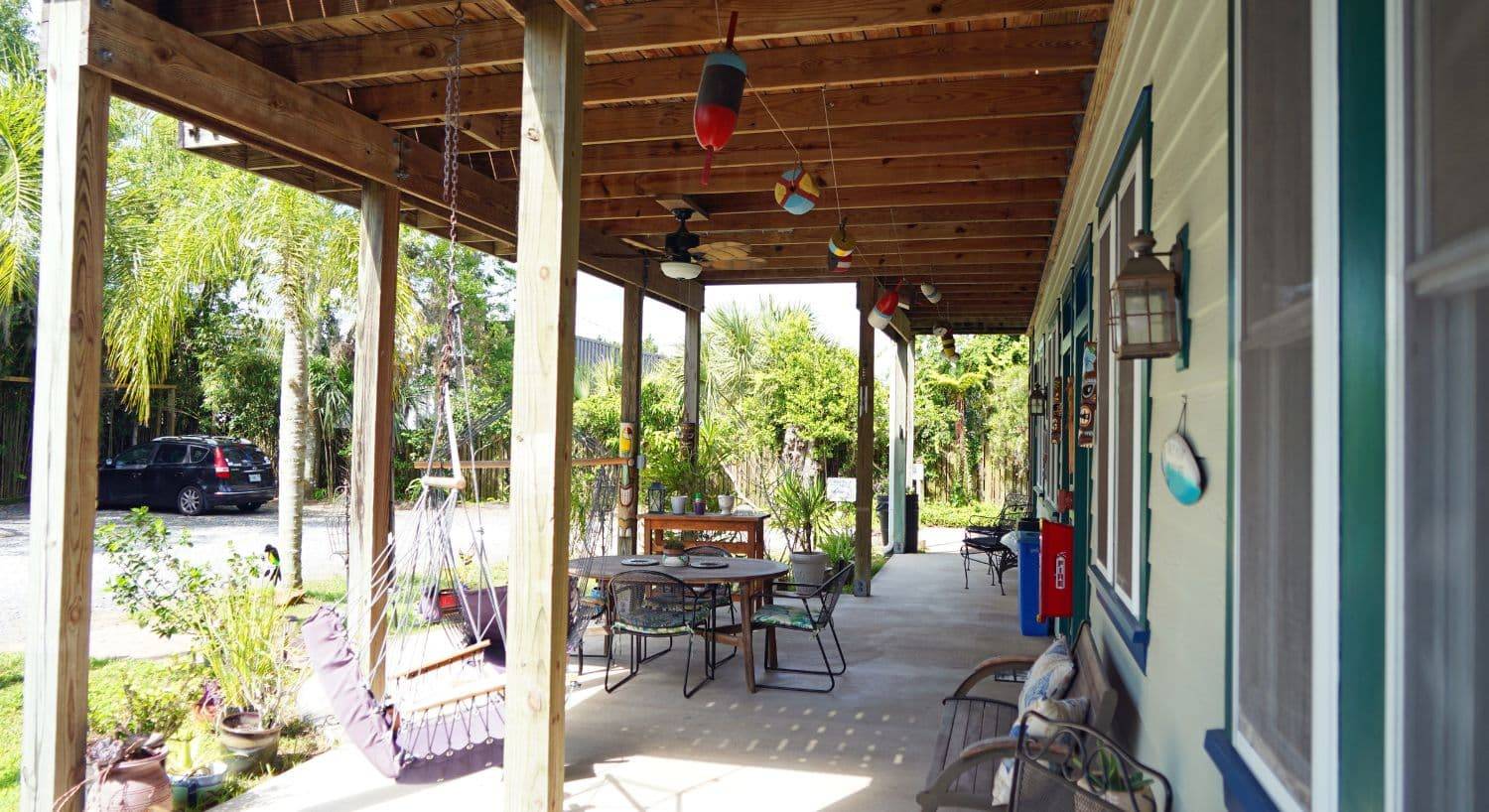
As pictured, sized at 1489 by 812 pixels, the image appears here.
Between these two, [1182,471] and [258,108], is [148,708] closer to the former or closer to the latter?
[258,108]

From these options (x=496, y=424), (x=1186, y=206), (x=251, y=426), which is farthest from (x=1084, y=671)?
(x=251, y=426)

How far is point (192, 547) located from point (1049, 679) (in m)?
5.66

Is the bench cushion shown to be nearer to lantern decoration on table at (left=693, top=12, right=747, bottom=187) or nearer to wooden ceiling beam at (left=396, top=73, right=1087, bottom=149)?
lantern decoration on table at (left=693, top=12, right=747, bottom=187)

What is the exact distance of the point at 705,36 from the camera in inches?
133

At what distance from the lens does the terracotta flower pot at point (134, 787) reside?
3.01 meters

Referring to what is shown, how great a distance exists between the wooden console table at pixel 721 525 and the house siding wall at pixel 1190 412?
476 cm

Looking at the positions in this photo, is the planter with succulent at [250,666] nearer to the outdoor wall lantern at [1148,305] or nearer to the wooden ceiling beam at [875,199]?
the wooden ceiling beam at [875,199]

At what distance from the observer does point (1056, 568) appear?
4598 mm

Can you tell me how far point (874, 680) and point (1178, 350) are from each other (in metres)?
3.60

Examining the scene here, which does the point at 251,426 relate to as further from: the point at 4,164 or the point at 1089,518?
the point at 1089,518

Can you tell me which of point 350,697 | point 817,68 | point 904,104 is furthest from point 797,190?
point 350,697

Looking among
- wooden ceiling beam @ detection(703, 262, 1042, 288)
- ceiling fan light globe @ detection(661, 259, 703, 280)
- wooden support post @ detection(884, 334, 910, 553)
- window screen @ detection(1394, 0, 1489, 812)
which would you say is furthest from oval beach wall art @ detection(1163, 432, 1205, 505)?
wooden support post @ detection(884, 334, 910, 553)

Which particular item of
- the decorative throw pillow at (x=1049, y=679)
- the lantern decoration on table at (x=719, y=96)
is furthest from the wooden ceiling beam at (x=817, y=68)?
the decorative throw pillow at (x=1049, y=679)

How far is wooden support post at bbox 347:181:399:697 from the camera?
4199 millimetres
